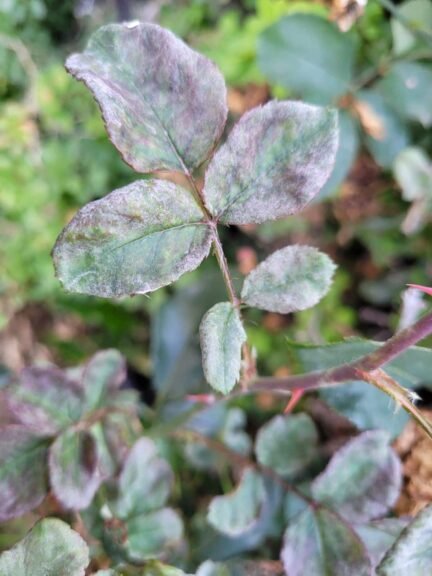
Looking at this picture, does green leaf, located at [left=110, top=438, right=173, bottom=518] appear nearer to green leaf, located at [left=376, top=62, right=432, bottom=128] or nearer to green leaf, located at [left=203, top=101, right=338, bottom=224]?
green leaf, located at [left=203, top=101, right=338, bottom=224]

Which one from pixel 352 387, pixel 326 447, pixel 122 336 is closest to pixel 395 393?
pixel 352 387

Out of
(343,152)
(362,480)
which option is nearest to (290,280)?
(362,480)

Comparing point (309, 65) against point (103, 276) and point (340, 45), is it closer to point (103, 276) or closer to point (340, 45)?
point (340, 45)

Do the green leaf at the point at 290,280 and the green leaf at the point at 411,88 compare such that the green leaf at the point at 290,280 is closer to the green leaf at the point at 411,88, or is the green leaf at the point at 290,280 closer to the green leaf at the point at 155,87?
the green leaf at the point at 155,87

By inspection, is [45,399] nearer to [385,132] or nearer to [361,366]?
[361,366]

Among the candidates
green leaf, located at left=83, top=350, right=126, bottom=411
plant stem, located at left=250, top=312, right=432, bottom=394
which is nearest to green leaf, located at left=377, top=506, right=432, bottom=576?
plant stem, located at left=250, top=312, right=432, bottom=394

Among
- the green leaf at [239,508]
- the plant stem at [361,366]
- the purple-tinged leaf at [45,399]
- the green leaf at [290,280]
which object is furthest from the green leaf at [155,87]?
the green leaf at [239,508]
